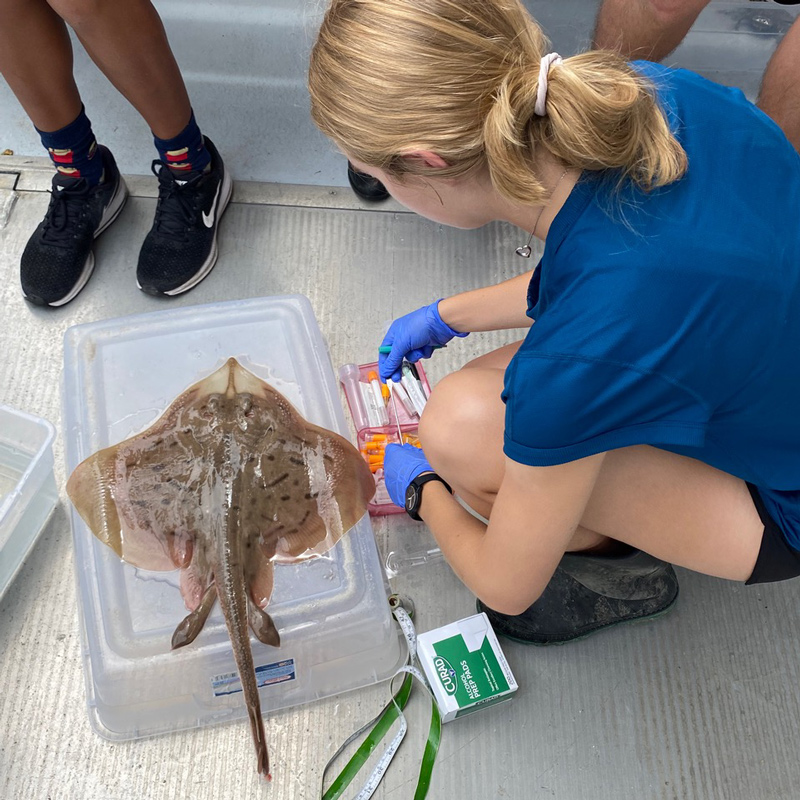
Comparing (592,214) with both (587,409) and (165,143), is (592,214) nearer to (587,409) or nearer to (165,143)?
(587,409)

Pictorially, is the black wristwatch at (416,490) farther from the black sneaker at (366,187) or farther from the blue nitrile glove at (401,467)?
the black sneaker at (366,187)

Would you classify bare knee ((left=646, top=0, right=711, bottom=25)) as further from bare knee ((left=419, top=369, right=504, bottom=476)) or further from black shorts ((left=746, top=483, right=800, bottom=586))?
black shorts ((left=746, top=483, right=800, bottom=586))

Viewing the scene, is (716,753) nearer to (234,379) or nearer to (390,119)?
(234,379)

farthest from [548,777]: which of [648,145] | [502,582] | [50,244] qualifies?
[50,244]

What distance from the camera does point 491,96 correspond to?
0.92 metres

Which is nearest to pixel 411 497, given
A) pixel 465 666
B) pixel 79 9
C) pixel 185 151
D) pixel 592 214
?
pixel 465 666

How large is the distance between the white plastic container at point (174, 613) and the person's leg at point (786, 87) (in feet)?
4.36

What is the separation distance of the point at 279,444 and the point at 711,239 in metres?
0.96

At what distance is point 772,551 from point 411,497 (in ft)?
2.17

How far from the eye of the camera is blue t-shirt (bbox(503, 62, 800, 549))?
93cm

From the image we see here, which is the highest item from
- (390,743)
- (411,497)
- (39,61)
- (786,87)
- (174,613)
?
(786,87)

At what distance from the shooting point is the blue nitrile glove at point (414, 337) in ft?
5.47

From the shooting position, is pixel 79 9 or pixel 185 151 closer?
pixel 79 9

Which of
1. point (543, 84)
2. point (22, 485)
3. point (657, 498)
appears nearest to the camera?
point (543, 84)
